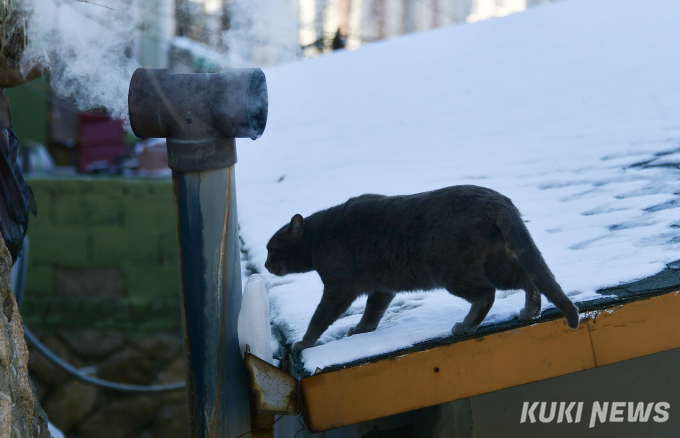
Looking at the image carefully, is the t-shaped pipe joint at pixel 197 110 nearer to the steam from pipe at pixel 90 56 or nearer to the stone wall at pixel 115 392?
the steam from pipe at pixel 90 56

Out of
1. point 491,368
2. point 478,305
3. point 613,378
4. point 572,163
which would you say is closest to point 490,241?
point 478,305

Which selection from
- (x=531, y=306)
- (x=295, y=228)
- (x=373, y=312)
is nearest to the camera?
(x=531, y=306)

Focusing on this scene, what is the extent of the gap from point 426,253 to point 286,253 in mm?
921

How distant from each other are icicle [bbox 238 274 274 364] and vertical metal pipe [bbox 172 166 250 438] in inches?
3.3

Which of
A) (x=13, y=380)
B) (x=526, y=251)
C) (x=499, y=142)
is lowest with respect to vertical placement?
(x=13, y=380)

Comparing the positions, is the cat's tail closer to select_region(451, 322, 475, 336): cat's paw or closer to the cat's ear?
select_region(451, 322, 475, 336): cat's paw

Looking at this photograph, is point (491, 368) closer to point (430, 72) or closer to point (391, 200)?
point (391, 200)

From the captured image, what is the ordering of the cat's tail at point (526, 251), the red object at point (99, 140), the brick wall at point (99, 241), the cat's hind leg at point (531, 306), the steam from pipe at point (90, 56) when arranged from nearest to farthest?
the cat's tail at point (526, 251), the cat's hind leg at point (531, 306), the steam from pipe at point (90, 56), the brick wall at point (99, 241), the red object at point (99, 140)

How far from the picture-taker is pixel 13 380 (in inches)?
84.4

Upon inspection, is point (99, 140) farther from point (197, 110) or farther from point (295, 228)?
point (197, 110)

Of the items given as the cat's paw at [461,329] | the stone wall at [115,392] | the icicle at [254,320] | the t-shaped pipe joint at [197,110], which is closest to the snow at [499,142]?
the cat's paw at [461,329]

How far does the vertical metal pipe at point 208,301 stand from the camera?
2.16 metres

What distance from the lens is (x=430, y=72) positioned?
6.88m

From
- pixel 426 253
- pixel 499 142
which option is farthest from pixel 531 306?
pixel 499 142
